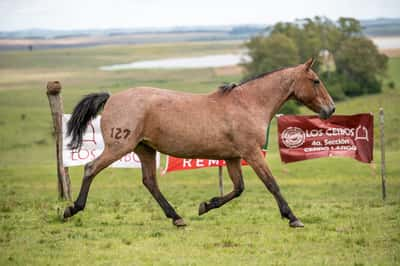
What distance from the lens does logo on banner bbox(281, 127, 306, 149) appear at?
16.0 m

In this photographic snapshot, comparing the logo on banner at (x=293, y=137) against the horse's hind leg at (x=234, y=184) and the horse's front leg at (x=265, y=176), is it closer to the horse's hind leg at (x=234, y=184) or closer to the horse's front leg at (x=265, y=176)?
the horse's hind leg at (x=234, y=184)

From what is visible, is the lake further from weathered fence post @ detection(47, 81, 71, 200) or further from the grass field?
weathered fence post @ detection(47, 81, 71, 200)

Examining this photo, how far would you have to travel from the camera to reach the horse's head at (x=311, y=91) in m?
12.2

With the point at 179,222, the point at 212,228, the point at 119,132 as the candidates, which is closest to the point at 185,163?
the point at 179,222

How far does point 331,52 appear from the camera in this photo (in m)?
77.1

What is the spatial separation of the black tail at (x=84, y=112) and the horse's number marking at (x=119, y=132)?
0.81 metres

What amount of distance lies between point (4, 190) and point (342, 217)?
12.4 m

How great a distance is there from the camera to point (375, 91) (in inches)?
2758

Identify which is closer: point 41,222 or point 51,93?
point 41,222

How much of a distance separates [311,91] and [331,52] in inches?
2609

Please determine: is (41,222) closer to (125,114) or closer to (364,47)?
(125,114)

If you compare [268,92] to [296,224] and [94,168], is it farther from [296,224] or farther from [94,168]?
[94,168]

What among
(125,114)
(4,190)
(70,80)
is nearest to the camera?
(125,114)

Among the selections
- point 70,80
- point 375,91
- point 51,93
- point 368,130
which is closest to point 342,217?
point 368,130
